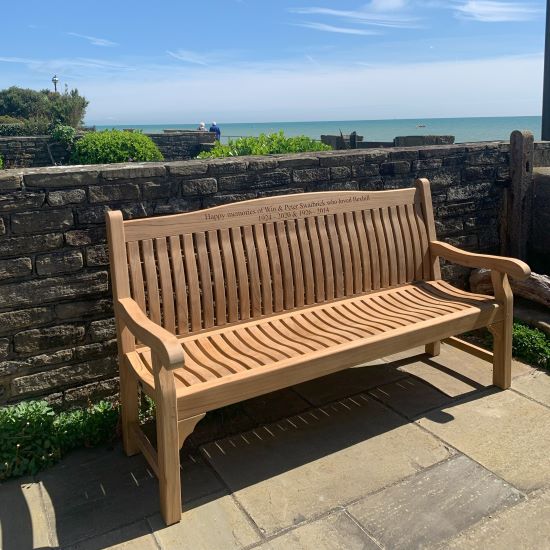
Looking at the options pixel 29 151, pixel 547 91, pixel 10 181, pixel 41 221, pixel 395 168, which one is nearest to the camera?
pixel 10 181

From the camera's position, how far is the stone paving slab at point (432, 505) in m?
2.25

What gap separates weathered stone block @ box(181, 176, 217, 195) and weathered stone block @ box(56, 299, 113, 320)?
707 mm

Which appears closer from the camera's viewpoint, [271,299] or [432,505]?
[432,505]

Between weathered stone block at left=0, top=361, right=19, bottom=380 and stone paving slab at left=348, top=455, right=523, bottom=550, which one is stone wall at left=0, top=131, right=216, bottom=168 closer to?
weathered stone block at left=0, top=361, right=19, bottom=380

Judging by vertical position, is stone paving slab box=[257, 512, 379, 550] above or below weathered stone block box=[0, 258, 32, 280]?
below

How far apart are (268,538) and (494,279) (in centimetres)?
187

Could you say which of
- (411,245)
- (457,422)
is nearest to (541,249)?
(411,245)

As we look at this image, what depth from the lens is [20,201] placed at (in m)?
2.78

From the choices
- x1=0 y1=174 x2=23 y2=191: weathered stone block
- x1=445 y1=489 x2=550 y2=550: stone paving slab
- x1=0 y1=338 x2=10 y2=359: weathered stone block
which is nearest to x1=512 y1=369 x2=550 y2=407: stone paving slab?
x1=445 y1=489 x2=550 y2=550: stone paving slab

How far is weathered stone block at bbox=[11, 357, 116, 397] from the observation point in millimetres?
2943

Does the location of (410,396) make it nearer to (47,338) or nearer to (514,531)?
(514,531)

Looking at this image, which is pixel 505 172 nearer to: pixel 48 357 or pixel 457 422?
pixel 457 422

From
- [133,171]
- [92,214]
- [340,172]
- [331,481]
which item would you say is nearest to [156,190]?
[133,171]

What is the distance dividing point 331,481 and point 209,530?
1.89ft
